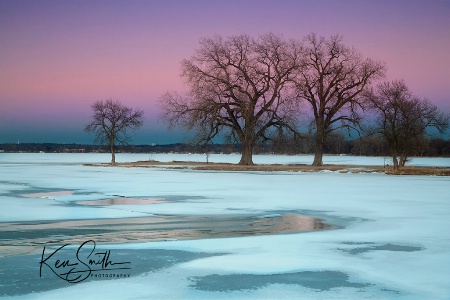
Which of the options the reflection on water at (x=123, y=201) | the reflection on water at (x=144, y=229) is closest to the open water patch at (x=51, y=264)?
the reflection on water at (x=144, y=229)

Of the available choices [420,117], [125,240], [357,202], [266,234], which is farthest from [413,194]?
[420,117]

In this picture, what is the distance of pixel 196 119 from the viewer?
57.3 meters

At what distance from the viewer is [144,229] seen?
1440 cm

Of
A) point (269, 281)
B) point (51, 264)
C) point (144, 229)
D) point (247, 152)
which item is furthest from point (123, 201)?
point (247, 152)

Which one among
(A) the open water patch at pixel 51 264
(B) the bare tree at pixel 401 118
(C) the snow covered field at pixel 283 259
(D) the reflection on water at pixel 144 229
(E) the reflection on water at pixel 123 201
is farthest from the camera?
(B) the bare tree at pixel 401 118

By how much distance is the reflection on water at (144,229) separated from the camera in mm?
12484

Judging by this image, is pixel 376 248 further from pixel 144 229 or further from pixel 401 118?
pixel 401 118

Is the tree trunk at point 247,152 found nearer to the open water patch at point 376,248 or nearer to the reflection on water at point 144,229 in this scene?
the reflection on water at point 144,229

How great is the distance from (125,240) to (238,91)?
47.6 metres

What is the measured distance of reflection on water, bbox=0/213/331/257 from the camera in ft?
41.0

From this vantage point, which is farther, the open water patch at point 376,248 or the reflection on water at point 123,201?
the reflection on water at point 123,201

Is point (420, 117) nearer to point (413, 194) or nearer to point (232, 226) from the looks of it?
point (413, 194)

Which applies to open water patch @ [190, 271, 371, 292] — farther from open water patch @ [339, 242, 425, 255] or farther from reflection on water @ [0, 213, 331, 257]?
reflection on water @ [0, 213, 331, 257]

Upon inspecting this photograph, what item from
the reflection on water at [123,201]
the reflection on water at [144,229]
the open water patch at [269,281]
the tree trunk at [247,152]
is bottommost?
the open water patch at [269,281]
